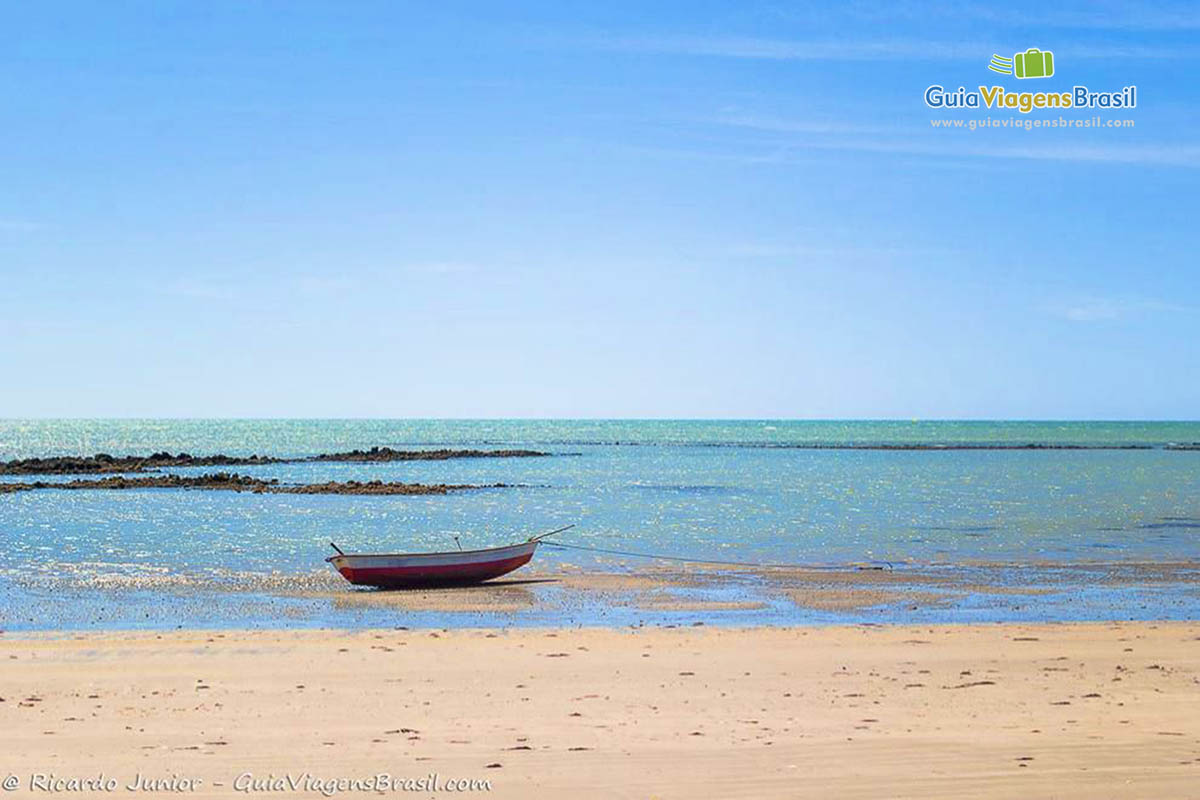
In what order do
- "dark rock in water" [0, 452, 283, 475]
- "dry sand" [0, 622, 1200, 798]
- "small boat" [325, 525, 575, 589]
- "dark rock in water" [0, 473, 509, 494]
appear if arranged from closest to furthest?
1. "dry sand" [0, 622, 1200, 798]
2. "small boat" [325, 525, 575, 589]
3. "dark rock in water" [0, 473, 509, 494]
4. "dark rock in water" [0, 452, 283, 475]

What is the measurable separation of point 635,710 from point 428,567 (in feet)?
38.1

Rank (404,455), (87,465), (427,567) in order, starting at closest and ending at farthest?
(427,567) < (87,465) < (404,455)

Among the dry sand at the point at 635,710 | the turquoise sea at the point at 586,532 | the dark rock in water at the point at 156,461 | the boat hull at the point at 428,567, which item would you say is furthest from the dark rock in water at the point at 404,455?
the dry sand at the point at 635,710

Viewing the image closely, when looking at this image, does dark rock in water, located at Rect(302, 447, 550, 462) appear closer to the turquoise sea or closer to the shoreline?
the turquoise sea

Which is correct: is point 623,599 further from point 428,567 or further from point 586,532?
point 586,532

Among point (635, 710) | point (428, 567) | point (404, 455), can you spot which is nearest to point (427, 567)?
point (428, 567)

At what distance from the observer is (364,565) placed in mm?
20969

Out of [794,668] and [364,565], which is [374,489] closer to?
[364,565]

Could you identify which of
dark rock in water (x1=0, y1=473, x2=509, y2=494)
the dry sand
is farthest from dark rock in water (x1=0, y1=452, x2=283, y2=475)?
the dry sand

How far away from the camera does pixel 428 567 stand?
70.7 ft

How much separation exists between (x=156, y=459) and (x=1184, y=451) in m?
80.5

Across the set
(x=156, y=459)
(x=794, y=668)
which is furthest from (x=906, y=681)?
(x=156, y=459)

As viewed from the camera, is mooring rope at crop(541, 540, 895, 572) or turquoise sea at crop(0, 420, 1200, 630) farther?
mooring rope at crop(541, 540, 895, 572)

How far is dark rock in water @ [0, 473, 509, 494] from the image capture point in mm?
49000
